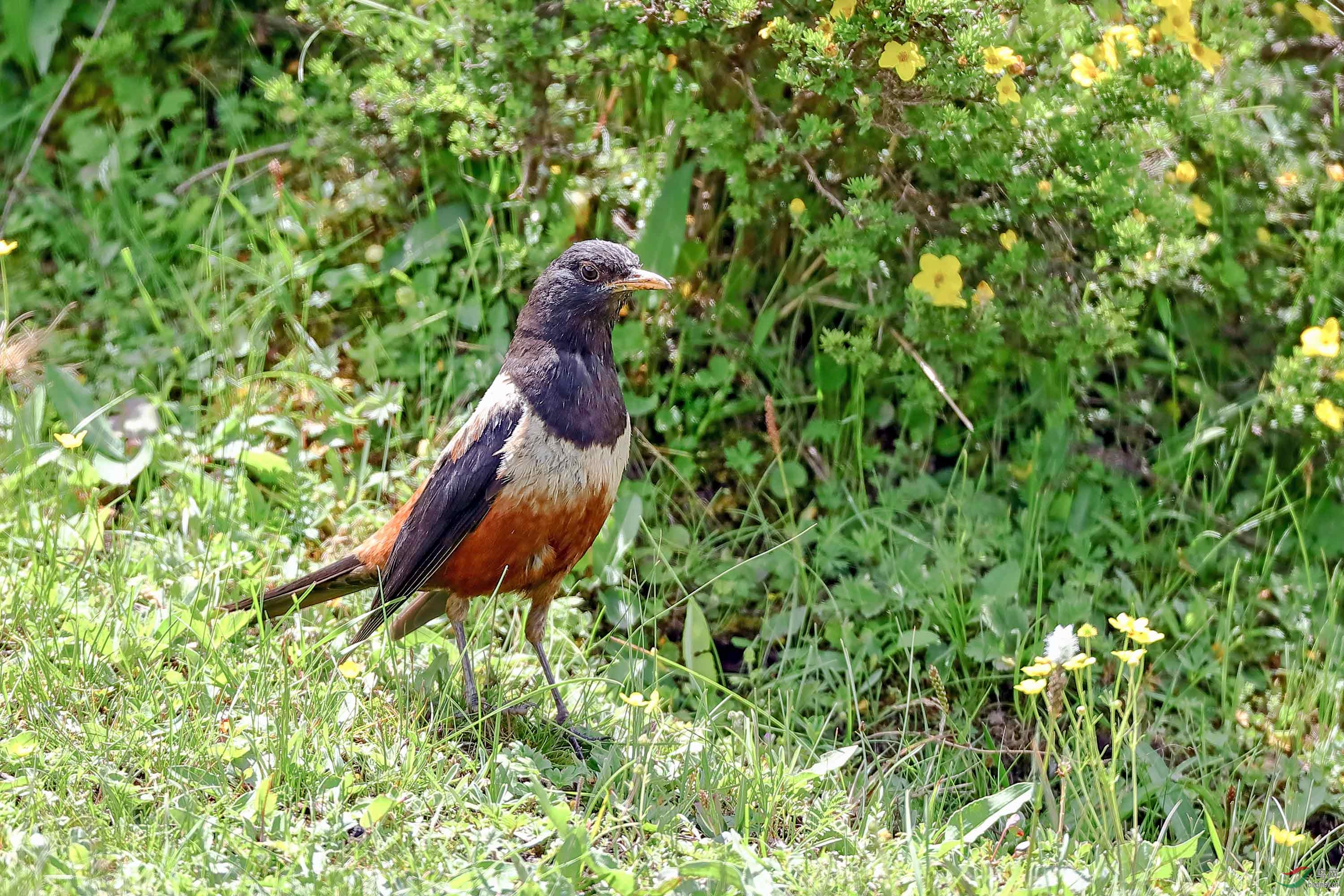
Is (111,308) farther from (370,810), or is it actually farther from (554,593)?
(370,810)

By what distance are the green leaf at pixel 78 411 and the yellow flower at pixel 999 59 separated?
304 centimetres

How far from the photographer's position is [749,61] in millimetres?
4469

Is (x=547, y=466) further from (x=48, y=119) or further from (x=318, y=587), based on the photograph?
(x=48, y=119)

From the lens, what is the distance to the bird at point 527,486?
369cm

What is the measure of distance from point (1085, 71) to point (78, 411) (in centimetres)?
349

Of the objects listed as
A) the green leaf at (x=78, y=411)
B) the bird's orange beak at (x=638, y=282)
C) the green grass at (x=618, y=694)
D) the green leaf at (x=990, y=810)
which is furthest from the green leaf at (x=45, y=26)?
the green leaf at (x=990, y=810)

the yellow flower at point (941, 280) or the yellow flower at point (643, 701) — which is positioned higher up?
the yellow flower at point (941, 280)

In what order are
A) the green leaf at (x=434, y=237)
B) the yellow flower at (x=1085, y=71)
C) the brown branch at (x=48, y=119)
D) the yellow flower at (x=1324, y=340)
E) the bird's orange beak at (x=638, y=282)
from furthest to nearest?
the brown branch at (x=48, y=119) → the green leaf at (x=434, y=237) → the yellow flower at (x=1324, y=340) → the yellow flower at (x=1085, y=71) → the bird's orange beak at (x=638, y=282)

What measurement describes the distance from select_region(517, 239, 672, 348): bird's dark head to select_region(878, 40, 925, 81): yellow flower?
36.4 inches

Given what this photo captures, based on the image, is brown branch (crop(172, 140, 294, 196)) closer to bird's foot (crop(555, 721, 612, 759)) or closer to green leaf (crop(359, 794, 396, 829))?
bird's foot (crop(555, 721, 612, 759))

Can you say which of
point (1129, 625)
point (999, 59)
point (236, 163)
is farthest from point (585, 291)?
point (236, 163)

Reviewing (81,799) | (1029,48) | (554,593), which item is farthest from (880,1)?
(81,799)

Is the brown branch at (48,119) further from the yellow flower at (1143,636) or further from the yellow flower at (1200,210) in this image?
the yellow flower at (1143,636)

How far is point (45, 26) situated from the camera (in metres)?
5.69
